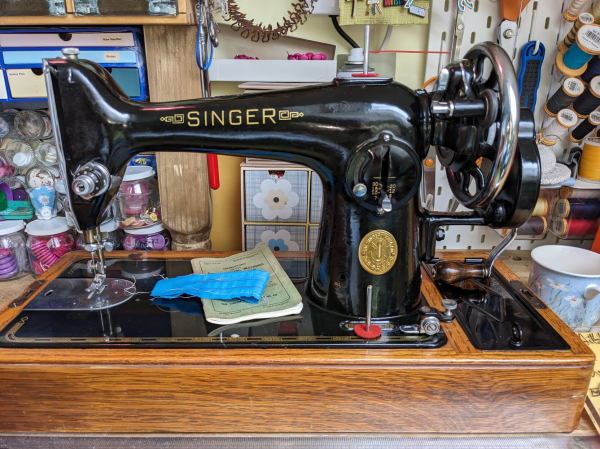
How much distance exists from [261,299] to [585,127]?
1527 millimetres

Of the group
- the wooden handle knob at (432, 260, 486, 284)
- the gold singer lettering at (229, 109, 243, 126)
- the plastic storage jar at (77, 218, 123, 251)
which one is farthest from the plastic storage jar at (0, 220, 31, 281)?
the wooden handle knob at (432, 260, 486, 284)

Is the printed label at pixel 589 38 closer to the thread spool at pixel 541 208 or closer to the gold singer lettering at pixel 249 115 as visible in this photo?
the thread spool at pixel 541 208

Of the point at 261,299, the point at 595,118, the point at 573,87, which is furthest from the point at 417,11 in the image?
the point at 261,299

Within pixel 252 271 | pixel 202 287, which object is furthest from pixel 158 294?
pixel 252 271

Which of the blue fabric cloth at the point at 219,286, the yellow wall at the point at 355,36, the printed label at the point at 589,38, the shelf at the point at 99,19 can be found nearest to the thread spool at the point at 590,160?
the printed label at the point at 589,38

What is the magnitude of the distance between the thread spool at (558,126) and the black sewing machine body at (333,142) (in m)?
1.08

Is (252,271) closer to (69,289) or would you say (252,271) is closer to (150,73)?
(69,289)

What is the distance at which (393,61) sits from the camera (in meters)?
1.85

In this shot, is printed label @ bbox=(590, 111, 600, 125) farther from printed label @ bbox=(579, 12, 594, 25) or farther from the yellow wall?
the yellow wall

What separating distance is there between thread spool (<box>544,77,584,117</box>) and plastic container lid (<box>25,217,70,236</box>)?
184 centimetres

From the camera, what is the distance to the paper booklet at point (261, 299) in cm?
98

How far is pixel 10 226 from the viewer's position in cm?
171

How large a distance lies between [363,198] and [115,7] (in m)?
1.05

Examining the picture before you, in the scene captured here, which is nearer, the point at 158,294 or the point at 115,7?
the point at 158,294
